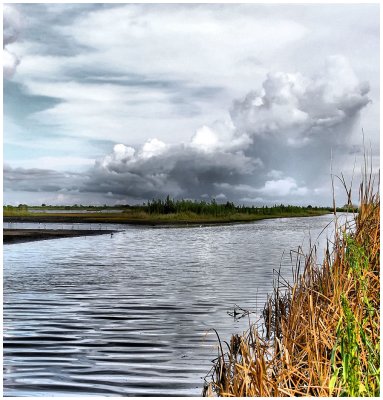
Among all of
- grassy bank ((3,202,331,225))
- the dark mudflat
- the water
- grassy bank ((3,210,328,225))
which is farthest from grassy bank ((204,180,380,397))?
grassy bank ((3,202,331,225))

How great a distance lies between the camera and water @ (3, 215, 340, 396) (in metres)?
5.06

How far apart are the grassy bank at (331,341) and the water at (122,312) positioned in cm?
59

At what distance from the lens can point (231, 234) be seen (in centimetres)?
2119

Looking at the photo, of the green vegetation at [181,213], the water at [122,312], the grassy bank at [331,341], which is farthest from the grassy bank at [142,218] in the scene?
the grassy bank at [331,341]

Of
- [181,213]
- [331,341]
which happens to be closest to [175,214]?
[181,213]

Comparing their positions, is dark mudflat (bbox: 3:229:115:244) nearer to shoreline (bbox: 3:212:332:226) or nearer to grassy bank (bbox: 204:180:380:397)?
shoreline (bbox: 3:212:332:226)

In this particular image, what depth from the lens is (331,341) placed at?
4.51 meters

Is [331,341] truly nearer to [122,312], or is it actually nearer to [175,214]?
[122,312]

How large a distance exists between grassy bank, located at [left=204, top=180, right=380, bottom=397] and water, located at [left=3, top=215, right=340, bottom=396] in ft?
1.92

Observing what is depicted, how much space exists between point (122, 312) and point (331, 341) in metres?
3.80

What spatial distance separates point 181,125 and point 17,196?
177cm

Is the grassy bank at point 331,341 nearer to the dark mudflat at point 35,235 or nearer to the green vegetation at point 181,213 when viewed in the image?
the dark mudflat at point 35,235

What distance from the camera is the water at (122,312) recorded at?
5.06 m

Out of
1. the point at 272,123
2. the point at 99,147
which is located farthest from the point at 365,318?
the point at 99,147
